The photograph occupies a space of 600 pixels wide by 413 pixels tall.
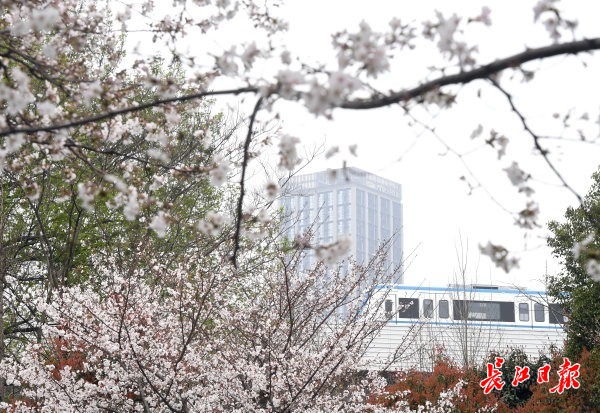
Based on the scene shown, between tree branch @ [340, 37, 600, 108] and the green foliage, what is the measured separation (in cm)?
847

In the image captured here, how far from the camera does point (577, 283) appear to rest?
12.1 meters

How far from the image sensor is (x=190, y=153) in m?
11.8

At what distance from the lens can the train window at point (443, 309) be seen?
1816 cm

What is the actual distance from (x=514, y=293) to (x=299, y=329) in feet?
41.3

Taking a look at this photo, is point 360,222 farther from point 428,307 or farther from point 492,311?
point 428,307

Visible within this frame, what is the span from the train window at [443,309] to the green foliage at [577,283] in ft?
17.0

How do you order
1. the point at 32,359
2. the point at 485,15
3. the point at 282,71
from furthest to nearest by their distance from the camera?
the point at 32,359 → the point at 485,15 → the point at 282,71

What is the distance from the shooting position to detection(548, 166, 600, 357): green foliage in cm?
1063

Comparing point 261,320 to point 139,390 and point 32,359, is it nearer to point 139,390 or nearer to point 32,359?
point 139,390

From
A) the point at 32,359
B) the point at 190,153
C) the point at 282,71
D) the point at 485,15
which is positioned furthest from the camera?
the point at 190,153

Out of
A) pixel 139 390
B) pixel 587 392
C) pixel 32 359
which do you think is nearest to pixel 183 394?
pixel 139 390

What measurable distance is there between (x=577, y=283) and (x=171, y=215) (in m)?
8.44

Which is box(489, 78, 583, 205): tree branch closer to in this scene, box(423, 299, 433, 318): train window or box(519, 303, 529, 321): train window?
box(423, 299, 433, 318): train window

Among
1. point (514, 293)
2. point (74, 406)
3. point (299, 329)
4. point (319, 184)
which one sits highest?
point (319, 184)
